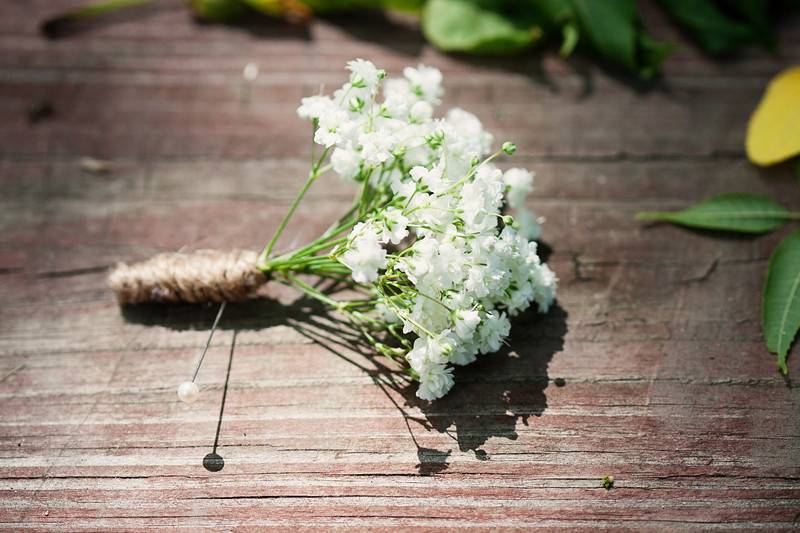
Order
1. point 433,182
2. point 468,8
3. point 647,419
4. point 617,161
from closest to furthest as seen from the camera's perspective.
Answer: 1. point 433,182
2. point 647,419
3. point 617,161
4. point 468,8

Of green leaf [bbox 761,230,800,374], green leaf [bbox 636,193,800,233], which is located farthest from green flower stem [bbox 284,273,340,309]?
green leaf [bbox 761,230,800,374]

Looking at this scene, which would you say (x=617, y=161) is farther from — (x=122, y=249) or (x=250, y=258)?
(x=122, y=249)

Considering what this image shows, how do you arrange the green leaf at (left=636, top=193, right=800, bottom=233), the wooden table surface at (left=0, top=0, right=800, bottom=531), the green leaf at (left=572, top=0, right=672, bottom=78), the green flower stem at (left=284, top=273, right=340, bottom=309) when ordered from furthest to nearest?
the green leaf at (left=572, top=0, right=672, bottom=78), the green leaf at (left=636, top=193, right=800, bottom=233), the green flower stem at (left=284, top=273, right=340, bottom=309), the wooden table surface at (left=0, top=0, right=800, bottom=531)

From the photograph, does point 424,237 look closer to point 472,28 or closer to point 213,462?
point 213,462

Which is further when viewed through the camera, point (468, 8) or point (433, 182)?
point (468, 8)

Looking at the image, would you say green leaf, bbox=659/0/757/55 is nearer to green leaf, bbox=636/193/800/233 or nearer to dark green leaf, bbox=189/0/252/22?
green leaf, bbox=636/193/800/233

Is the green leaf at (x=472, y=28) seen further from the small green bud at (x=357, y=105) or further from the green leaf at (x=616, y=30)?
the small green bud at (x=357, y=105)

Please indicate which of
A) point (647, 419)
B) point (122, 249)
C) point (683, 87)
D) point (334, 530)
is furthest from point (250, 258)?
point (683, 87)
